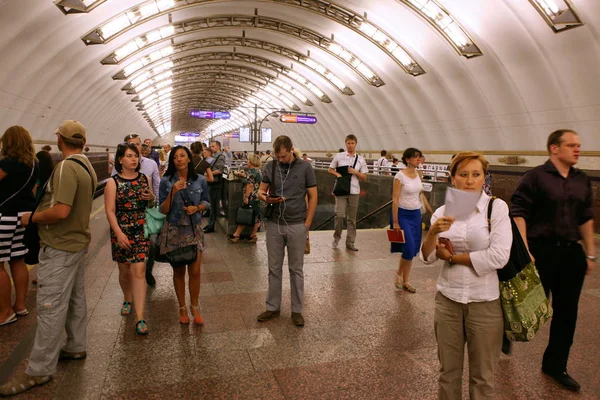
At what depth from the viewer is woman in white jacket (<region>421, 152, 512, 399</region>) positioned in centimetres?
225

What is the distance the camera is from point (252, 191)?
788 centimetres

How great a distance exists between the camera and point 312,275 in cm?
596

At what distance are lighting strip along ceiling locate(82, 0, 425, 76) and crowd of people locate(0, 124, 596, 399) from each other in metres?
13.2

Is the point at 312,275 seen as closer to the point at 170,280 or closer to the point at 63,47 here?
the point at 170,280

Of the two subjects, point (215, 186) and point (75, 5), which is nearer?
point (215, 186)

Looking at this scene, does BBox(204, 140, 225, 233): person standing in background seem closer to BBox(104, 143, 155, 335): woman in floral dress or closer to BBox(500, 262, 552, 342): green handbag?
BBox(104, 143, 155, 335): woman in floral dress

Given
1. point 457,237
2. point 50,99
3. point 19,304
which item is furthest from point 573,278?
point 50,99

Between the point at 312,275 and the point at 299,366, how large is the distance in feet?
8.68

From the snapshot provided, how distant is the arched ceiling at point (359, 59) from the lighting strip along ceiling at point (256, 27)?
0.07 m

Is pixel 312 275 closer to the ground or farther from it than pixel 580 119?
closer to the ground

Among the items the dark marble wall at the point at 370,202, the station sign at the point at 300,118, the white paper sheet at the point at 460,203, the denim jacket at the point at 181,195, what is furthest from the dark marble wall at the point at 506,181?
the station sign at the point at 300,118

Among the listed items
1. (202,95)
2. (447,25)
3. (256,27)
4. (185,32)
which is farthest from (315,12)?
(202,95)

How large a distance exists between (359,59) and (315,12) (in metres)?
4.57

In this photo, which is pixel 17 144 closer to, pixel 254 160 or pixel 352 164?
pixel 254 160
